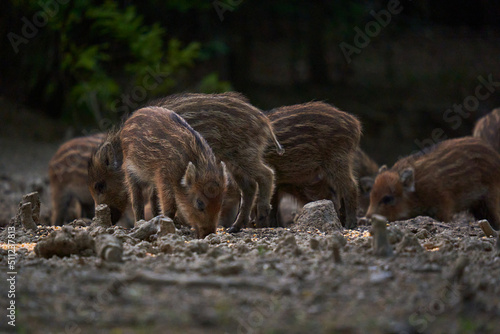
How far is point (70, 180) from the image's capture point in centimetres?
743

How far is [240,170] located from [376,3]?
809 cm

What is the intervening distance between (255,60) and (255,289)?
11874 mm

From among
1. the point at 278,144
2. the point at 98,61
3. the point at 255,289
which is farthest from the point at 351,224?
the point at 98,61

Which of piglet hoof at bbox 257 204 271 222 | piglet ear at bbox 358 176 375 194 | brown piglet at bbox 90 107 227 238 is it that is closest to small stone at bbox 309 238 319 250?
brown piglet at bbox 90 107 227 238

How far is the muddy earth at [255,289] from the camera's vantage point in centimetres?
219

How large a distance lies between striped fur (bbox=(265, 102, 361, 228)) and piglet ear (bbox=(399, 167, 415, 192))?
895mm

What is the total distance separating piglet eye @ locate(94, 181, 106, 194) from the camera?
6.09m

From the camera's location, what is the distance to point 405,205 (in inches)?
268

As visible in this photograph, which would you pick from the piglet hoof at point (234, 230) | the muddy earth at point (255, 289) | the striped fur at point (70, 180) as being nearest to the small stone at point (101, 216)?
the piglet hoof at point (234, 230)

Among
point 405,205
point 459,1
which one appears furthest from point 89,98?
point 459,1

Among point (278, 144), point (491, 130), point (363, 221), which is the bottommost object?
point (363, 221)

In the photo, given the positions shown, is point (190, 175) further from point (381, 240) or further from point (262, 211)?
point (381, 240)

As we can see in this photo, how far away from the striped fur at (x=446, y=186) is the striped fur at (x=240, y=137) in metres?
1.67

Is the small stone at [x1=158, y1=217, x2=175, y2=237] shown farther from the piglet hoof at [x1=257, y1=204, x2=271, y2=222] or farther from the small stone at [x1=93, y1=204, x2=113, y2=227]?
the piglet hoof at [x1=257, y1=204, x2=271, y2=222]
